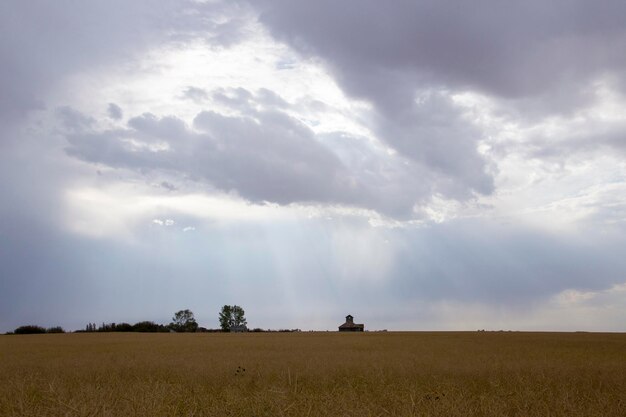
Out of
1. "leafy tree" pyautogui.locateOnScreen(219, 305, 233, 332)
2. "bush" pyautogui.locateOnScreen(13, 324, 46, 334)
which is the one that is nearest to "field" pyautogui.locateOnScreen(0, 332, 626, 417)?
"bush" pyautogui.locateOnScreen(13, 324, 46, 334)

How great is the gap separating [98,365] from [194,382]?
7.39 metres

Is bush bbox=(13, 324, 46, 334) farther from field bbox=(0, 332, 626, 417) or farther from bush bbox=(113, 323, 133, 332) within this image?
field bbox=(0, 332, 626, 417)

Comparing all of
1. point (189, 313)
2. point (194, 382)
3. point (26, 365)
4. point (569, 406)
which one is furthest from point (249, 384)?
point (189, 313)

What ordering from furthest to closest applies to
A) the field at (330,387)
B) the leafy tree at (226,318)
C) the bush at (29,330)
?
the leafy tree at (226,318) < the bush at (29,330) < the field at (330,387)

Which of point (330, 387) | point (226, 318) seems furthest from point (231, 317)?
point (330, 387)

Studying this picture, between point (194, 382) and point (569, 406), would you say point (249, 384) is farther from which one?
point (569, 406)

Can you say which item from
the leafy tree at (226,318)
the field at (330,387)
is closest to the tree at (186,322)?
the leafy tree at (226,318)

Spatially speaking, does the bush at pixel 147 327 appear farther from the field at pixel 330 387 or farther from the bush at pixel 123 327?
the field at pixel 330 387

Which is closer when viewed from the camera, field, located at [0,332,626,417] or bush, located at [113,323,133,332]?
field, located at [0,332,626,417]

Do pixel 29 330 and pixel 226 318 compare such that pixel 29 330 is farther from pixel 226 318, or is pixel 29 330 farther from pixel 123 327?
pixel 226 318

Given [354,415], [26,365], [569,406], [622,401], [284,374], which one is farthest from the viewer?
[26,365]

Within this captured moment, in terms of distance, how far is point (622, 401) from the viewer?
39.5ft

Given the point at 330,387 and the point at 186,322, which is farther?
the point at 186,322

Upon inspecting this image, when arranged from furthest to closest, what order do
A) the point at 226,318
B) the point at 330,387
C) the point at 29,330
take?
the point at 226,318 < the point at 29,330 < the point at 330,387
